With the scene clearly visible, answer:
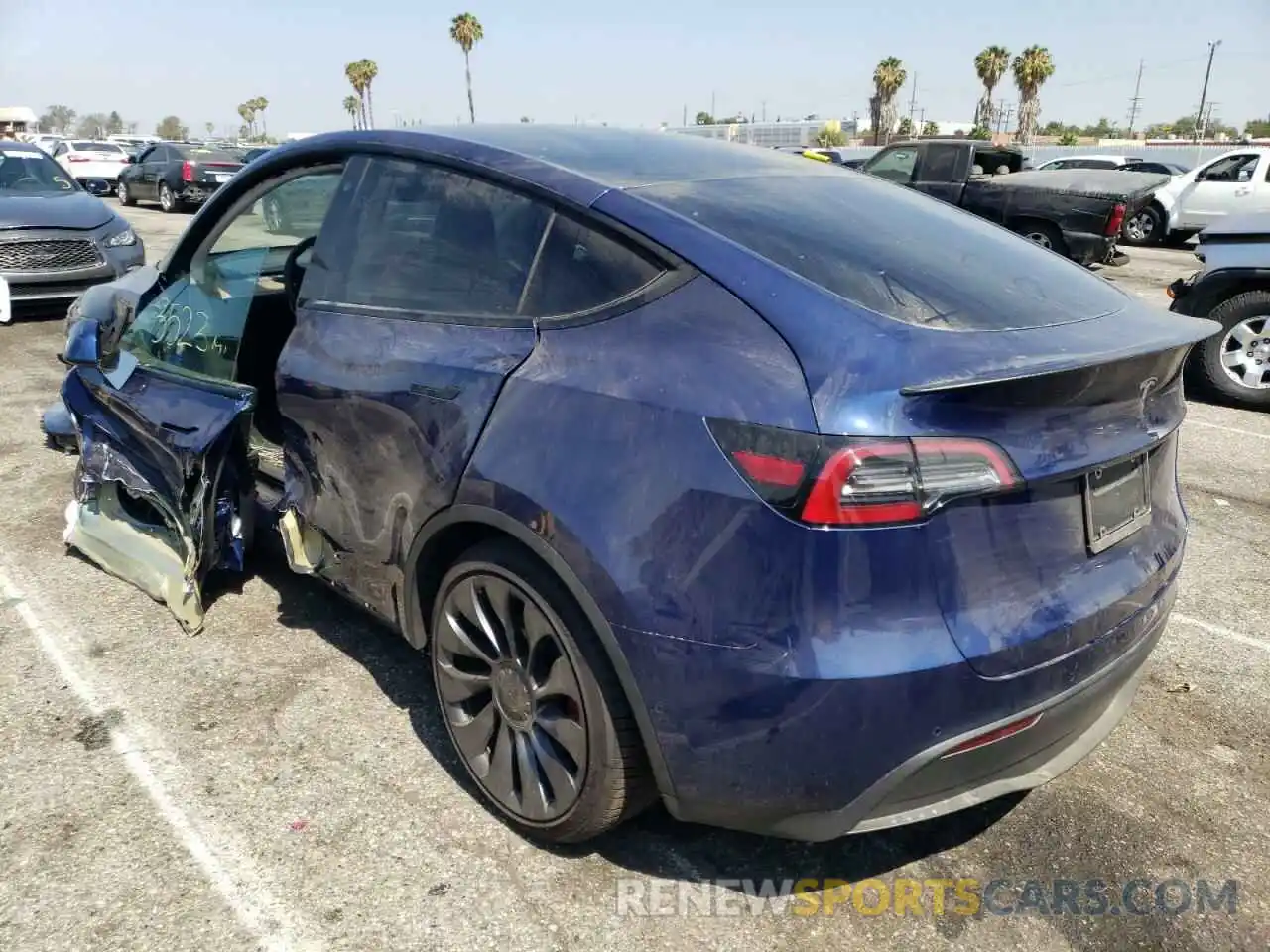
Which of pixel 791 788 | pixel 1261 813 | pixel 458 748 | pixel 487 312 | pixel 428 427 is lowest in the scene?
pixel 1261 813

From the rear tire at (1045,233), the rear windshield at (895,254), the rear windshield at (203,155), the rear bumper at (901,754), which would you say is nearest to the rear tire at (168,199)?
the rear windshield at (203,155)

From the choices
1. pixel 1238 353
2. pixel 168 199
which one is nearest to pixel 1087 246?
pixel 1238 353

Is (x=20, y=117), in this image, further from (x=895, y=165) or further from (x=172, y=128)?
(x=172, y=128)

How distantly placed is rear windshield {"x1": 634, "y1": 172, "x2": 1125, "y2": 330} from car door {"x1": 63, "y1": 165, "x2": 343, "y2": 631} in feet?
5.24

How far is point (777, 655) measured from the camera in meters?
1.87

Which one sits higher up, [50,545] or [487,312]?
[487,312]

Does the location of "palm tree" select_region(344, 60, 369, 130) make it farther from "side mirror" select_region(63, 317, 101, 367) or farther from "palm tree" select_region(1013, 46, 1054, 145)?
"side mirror" select_region(63, 317, 101, 367)

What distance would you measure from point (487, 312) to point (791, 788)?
1.38 m

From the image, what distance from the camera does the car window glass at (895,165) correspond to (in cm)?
1424

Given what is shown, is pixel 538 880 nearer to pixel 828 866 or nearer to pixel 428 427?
pixel 828 866

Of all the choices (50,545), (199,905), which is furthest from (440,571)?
(50,545)

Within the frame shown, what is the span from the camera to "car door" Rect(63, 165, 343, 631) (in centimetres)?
339

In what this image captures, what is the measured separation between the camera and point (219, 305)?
3832 millimetres

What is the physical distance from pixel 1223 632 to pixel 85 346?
451 cm
